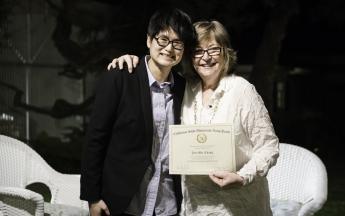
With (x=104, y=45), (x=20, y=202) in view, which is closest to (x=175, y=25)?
(x=20, y=202)

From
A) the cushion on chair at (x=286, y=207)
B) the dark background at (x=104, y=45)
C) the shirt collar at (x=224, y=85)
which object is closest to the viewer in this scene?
the shirt collar at (x=224, y=85)

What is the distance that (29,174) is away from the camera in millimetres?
4137

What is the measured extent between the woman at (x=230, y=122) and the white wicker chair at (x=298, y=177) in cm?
118

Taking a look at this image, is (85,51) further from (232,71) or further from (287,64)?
(287,64)

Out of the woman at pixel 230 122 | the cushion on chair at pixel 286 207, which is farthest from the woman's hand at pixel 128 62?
the cushion on chair at pixel 286 207

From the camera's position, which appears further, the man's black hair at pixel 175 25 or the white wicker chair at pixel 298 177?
the white wicker chair at pixel 298 177

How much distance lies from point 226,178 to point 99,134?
1.83 feet

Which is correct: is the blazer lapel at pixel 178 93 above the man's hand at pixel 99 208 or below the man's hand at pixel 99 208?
above

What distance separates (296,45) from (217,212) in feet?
37.7

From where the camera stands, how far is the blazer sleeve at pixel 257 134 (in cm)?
235

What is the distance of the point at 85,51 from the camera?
8094 mm

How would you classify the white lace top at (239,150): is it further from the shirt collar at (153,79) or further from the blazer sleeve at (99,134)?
the blazer sleeve at (99,134)

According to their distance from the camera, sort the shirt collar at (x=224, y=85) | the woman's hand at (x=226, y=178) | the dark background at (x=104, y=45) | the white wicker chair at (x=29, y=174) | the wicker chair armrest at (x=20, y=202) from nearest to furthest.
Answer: the woman's hand at (x=226, y=178) → the shirt collar at (x=224, y=85) → the wicker chair armrest at (x=20, y=202) → the white wicker chair at (x=29, y=174) → the dark background at (x=104, y=45)

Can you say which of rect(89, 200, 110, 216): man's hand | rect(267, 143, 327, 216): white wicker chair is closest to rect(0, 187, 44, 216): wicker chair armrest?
rect(89, 200, 110, 216): man's hand
